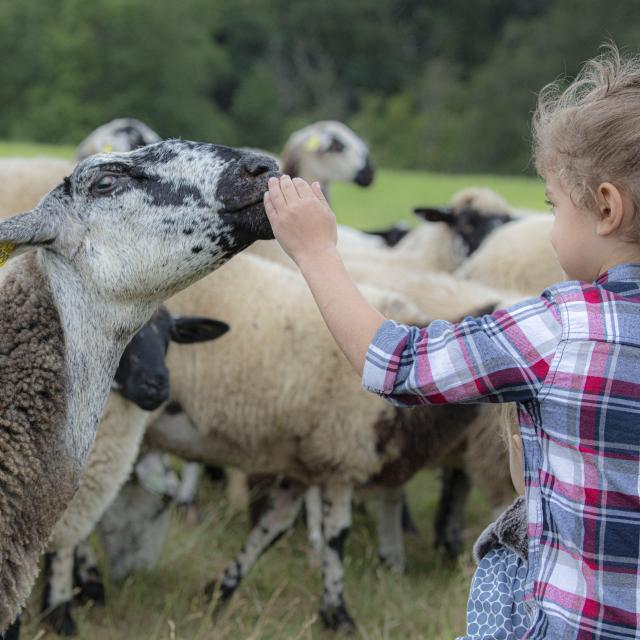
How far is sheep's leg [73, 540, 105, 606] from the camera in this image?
476cm

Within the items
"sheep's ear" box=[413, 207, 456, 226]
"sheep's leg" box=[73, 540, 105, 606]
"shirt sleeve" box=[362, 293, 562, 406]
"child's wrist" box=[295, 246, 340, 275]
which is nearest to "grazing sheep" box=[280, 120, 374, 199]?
"sheep's ear" box=[413, 207, 456, 226]

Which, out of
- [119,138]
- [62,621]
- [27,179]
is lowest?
[62,621]

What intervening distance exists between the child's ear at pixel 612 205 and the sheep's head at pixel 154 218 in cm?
87

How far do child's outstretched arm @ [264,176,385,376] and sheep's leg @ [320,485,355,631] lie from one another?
313cm

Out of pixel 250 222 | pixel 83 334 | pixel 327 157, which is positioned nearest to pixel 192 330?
pixel 83 334

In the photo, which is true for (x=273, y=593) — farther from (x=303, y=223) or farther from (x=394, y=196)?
(x=394, y=196)

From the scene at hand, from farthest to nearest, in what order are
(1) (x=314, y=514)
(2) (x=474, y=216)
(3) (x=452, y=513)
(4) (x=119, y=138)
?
(2) (x=474, y=216), (4) (x=119, y=138), (3) (x=452, y=513), (1) (x=314, y=514)

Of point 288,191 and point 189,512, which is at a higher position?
point 288,191

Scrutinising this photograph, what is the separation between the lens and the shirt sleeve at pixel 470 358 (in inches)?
65.7

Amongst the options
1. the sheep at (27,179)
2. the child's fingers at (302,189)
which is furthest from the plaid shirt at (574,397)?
the sheep at (27,179)

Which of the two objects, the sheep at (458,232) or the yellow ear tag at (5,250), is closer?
the yellow ear tag at (5,250)

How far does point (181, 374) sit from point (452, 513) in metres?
2.10

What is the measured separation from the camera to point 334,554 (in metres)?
4.87

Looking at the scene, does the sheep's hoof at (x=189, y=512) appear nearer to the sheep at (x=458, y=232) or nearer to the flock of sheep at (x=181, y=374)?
the flock of sheep at (x=181, y=374)
